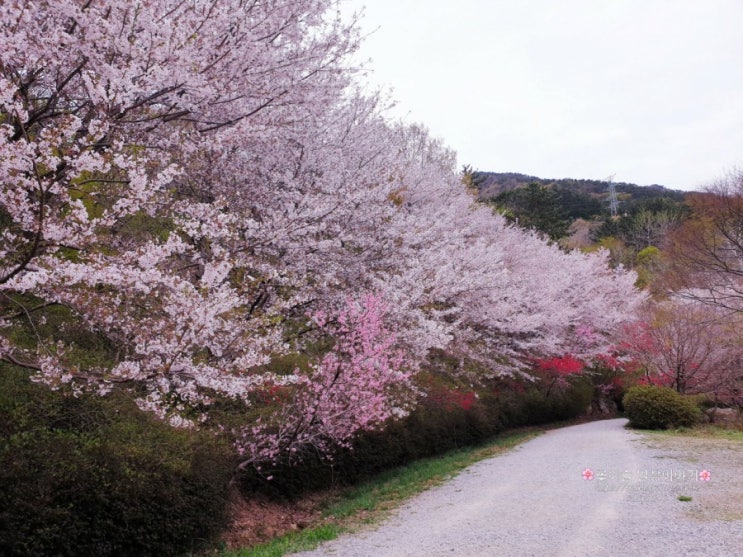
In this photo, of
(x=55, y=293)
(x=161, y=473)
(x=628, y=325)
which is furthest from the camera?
(x=628, y=325)

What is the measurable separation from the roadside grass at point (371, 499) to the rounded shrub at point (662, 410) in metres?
4.87

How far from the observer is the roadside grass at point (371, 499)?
627cm

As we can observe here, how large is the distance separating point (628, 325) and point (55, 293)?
21413mm

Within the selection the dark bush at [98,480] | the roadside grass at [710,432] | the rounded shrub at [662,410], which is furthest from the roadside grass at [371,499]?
the roadside grass at [710,432]

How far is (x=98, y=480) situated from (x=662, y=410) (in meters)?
15.7

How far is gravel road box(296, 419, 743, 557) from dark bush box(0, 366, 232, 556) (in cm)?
147

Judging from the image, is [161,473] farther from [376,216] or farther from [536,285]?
[536,285]

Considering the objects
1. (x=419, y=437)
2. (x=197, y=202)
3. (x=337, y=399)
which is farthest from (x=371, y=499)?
(x=197, y=202)

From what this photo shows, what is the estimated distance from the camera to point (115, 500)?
521 centimetres

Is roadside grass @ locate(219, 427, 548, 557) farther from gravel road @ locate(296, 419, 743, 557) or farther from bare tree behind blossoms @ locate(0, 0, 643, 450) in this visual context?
bare tree behind blossoms @ locate(0, 0, 643, 450)

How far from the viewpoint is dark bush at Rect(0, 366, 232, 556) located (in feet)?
15.4

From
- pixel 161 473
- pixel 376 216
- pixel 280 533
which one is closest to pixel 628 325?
pixel 376 216

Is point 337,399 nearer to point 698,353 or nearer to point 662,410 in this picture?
point 662,410

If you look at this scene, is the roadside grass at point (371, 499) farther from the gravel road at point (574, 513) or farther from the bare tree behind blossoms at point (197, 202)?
the bare tree behind blossoms at point (197, 202)
